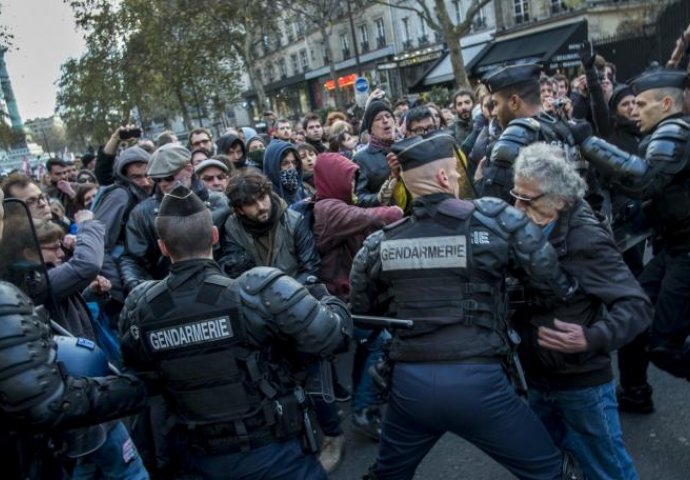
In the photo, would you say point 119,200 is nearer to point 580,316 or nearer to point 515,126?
point 515,126

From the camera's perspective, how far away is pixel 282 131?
8.23 metres

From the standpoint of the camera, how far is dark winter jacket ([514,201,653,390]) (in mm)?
2289

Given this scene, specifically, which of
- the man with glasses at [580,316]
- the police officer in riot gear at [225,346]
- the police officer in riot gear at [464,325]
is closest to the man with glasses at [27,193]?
the police officer in riot gear at [225,346]

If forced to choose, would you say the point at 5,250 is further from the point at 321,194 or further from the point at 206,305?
the point at 321,194

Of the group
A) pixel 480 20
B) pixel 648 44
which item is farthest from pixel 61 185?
pixel 480 20

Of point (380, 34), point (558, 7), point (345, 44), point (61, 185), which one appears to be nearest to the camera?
point (61, 185)

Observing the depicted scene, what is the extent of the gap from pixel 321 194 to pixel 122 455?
77.9 inches

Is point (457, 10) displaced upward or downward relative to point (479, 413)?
upward

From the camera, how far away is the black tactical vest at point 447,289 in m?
2.17

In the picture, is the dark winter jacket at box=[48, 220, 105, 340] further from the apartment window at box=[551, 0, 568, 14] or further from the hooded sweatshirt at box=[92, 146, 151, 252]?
A: the apartment window at box=[551, 0, 568, 14]

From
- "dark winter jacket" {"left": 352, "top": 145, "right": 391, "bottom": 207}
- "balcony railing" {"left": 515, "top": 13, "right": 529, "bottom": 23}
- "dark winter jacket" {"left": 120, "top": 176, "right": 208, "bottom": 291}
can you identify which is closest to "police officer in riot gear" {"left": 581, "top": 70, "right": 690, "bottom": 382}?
"dark winter jacket" {"left": 352, "top": 145, "right": 391, "bottom": 207}

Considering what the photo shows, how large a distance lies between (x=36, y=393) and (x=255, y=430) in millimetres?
764

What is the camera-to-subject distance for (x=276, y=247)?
3342mm

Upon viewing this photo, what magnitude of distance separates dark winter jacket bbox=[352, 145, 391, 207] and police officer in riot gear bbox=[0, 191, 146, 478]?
2572mm
